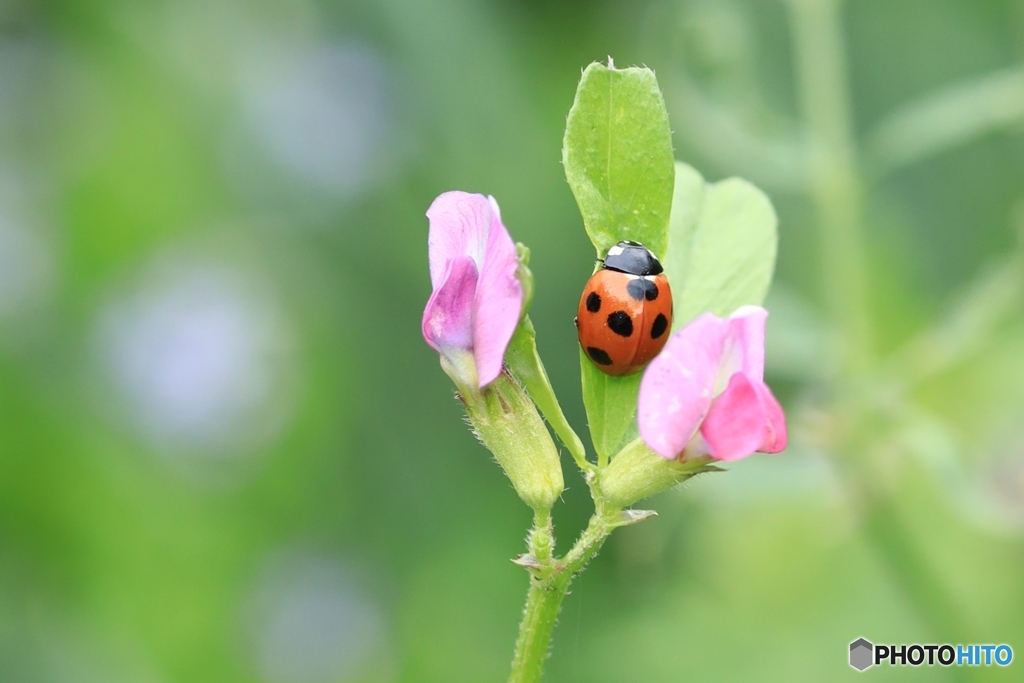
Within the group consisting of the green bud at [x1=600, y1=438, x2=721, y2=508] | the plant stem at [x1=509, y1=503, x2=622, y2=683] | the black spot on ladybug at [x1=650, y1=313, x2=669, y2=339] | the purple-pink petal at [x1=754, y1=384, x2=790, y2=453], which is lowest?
the plant stem at [x1=509, y1=503, x2=622, y2=683]

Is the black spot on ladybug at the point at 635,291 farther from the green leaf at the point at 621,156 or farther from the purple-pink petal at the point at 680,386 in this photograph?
the purple-pink petal at the point at 680,386

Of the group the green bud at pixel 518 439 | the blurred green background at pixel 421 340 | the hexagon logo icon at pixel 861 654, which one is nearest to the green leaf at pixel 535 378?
the green bud at pixel 518 439

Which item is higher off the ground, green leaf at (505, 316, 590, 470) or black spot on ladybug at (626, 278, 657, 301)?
black spot on ladybug at (626, 278, 657, 301)

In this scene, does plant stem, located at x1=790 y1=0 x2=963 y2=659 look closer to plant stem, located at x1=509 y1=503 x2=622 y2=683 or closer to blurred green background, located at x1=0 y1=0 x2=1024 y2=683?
blurred green background, located at x1=0 y1=0 x2=1024 y2=683

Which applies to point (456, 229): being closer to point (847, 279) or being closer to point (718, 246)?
point (718, 246)

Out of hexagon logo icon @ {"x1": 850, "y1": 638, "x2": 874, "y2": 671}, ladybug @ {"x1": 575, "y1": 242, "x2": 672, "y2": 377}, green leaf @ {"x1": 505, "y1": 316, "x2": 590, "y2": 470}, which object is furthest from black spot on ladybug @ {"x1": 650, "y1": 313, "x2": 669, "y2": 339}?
hexagon logo icon @ {"x1": 850, "y1": 638, "x2": 874, "y2": 671}

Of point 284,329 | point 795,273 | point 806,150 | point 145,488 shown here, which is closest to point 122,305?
point 284,329

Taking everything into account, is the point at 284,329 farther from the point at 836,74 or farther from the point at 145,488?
the point at 836,74
